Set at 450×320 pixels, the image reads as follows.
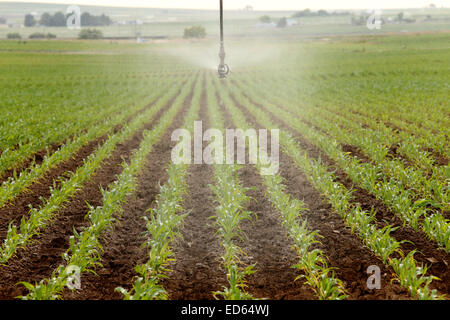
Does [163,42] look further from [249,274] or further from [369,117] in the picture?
[249,274]

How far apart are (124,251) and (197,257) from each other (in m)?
1.09

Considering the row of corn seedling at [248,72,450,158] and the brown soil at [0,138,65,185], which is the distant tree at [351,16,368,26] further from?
the brown soil at [0,138,65,185]

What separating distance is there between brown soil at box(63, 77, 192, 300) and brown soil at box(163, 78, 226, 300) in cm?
53

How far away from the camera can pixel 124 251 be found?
18.0 feet

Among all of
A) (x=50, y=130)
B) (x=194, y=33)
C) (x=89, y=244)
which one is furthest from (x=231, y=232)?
(x=194, y=33)

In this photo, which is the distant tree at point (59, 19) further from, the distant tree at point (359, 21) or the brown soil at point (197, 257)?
the brown soil at point (197, 257)

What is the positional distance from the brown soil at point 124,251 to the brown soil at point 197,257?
1.73 ft

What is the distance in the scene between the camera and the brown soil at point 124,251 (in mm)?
4461

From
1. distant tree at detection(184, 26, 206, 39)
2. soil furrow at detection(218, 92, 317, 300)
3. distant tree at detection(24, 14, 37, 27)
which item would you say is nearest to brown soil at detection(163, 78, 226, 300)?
soil furrow at detection(218, 92, 317, 300)

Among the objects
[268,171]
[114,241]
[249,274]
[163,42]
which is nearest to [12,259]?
[114,241]

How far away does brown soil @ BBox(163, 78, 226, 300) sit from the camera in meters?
4.54

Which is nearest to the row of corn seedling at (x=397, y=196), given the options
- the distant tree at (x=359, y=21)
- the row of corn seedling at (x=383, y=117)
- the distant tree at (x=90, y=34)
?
the row of corn seedling at (x=383, y=117)

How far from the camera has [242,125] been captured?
572 inches

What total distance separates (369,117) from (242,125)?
5.46 metres
